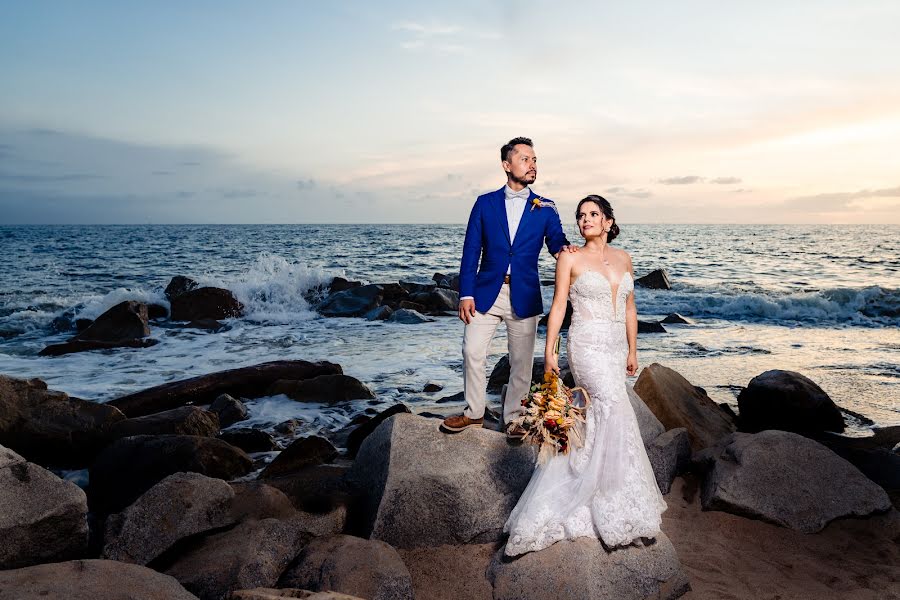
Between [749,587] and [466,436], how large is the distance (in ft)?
7.62

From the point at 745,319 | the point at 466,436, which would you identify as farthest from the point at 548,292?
the point at 466,436

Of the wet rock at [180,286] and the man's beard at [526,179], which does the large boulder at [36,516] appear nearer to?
the man's beard at [526,179]

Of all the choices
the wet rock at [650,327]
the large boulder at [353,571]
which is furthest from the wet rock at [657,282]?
the large boulder at [353,571]

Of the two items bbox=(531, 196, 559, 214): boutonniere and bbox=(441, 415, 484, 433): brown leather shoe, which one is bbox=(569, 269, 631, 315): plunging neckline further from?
bbox=(441, 415, 484, 433): brown leather shoe

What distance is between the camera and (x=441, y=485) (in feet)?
16.3

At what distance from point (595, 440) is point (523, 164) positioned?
2221 millimetres

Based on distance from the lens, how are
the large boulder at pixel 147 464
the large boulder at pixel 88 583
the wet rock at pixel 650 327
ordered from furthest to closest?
the wet rock at pixel 650 327 → the large boulder at pixel 147 464 → the large boulder at pixel 88 583

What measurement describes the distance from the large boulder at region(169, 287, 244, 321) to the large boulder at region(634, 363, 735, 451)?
14586 mm

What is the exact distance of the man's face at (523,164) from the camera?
5.04 m

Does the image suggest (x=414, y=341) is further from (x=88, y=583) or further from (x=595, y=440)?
(x=88, y=583)

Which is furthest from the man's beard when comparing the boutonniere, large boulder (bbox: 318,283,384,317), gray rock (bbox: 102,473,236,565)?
large boulder (bbox: 318,283,384,317)

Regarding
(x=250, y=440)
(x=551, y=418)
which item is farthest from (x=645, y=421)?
(x=250, y=440)

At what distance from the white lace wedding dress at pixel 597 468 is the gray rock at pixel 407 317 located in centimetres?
1350

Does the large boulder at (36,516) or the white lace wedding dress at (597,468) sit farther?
the white lace wedding dress at (597,468)
